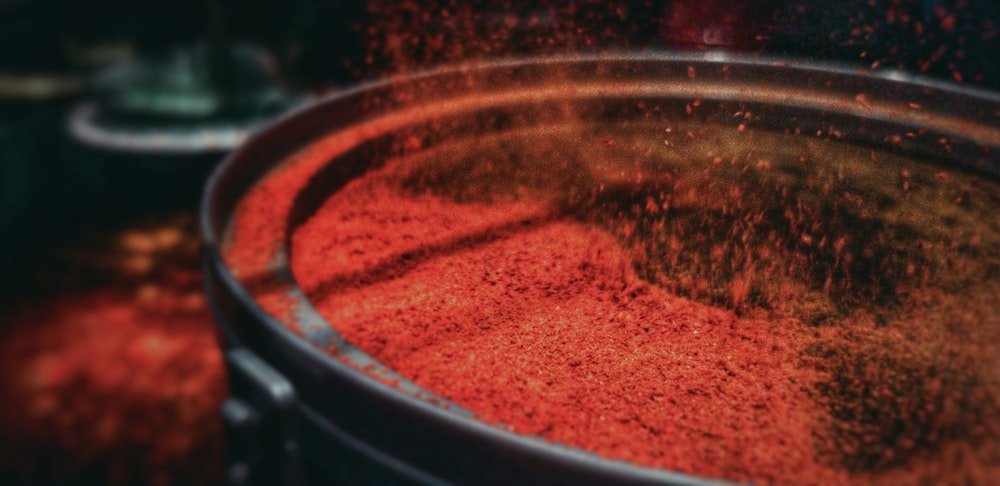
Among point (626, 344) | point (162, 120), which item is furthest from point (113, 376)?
point (626, 344)

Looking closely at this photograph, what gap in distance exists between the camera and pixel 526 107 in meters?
1.59

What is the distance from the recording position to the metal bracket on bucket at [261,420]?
2.46 ft

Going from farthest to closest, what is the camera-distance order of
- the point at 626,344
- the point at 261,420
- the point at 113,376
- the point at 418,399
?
the point at 113,376 < the point at 626,344 < the point at 261,420 < the point at 418,399

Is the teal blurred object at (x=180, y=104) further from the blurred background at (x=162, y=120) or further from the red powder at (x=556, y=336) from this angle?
the red powder at (x=556, y=336)

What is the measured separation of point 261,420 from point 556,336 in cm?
47

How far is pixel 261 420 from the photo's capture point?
0.78 meters

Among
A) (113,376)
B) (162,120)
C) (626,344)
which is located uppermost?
(626,344)

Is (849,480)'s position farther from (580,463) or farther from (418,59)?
(418,59)

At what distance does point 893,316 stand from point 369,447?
0.90 m

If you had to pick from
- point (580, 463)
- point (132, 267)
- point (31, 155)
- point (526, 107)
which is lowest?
point (132, 267)

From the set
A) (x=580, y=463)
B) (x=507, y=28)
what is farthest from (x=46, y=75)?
(x=580, y=463)

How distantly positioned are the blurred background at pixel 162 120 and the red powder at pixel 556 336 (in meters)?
0.78

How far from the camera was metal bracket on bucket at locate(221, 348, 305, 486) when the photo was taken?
75 centimetres

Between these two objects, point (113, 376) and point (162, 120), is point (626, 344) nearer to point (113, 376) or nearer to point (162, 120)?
point (113, 376)
